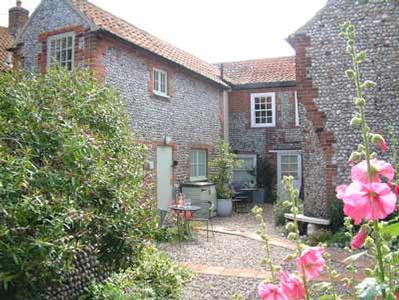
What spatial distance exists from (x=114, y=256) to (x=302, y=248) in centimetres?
361

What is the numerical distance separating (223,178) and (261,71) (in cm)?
720

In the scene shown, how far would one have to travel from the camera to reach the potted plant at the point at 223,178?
48.9 feet

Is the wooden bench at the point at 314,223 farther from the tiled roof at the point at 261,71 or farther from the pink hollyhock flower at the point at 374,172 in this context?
the tiled roof at the point at 261,71

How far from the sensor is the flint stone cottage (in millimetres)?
9898

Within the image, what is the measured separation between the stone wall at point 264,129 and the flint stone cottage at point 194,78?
106 inches

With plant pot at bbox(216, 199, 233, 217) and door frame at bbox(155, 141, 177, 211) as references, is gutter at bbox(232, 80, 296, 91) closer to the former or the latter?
plant pot at bbox(216, 199, 233, 217)

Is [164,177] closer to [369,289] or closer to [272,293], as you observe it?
[272,293]

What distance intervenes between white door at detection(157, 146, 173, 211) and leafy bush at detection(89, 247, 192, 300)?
5.90m

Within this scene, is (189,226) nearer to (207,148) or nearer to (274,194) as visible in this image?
(207,148)

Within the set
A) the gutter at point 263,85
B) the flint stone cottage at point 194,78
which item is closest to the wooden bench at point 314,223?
the flint stone cottage at point 194,78

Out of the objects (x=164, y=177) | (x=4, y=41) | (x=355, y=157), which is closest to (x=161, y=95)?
(x=164, y=177)

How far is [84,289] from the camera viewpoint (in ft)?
15.5

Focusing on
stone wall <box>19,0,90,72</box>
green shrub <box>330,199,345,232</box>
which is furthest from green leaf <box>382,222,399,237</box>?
stone wall <box>19,0,90,72</box>

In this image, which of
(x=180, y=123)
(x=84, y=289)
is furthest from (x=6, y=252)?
(x=180, y=123)
